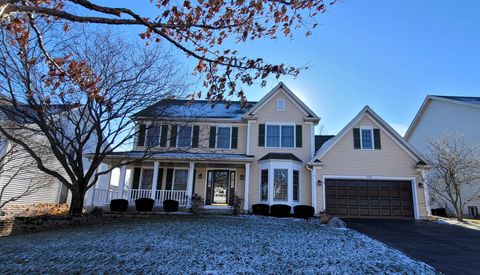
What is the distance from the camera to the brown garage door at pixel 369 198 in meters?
16.0

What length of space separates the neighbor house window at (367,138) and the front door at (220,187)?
789 cm

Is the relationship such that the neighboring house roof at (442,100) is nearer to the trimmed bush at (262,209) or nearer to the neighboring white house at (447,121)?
the neighboring white house at (447,121)

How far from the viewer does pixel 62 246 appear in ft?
26.5

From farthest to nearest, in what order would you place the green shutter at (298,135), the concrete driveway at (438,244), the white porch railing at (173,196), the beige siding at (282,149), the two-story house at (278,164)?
the green shutter at (298,135) → the beige siding at (282,149) → the white porch railing at (173,196) → the two-story house at (278,164) → the concrete driveway at (438,244)

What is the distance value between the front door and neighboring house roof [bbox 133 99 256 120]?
338 centimetres

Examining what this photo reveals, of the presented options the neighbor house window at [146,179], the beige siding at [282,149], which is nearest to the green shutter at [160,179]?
the neighbor house window at [146,179]

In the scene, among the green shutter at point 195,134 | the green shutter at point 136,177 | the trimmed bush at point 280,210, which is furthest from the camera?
the green shutter at point 195,134

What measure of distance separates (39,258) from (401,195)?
52.9 ft

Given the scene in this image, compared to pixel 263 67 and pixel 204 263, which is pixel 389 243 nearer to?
pixel 204 263

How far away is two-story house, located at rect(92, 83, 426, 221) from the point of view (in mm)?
16109

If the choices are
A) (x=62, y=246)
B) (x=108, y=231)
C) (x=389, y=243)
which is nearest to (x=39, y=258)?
(x=62, y=246)

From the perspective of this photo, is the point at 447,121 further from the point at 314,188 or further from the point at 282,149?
the point at 282,149

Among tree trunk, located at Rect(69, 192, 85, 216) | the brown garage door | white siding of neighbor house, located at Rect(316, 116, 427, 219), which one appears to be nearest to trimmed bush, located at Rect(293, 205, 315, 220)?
white siding of neighbor house, located at Rect(316, 116, 427, 219)

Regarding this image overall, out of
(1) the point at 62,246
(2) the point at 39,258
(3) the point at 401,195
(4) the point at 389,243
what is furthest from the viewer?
(3) the point at 401,195
